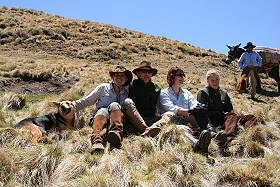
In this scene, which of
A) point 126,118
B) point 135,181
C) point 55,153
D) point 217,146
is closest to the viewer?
point 135,181

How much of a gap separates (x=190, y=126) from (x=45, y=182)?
3324 millimetres

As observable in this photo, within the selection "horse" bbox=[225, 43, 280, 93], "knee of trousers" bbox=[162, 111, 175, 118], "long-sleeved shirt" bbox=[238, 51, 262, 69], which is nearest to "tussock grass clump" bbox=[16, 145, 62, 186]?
"knee of trousers" bbox=[162, 111, 175, 118]

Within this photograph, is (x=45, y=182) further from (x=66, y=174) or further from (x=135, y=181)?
(x=135, y=181)

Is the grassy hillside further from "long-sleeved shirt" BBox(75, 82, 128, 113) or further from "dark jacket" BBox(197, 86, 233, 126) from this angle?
"dark jacket" BBox(197, 86, 233, 126)

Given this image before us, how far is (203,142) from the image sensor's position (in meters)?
5.74

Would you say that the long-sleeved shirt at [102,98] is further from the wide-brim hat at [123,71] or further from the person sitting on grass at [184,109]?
the person sitting on grass at [184,109]

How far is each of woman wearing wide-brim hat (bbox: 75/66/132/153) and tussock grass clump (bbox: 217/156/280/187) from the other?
6.18 feet

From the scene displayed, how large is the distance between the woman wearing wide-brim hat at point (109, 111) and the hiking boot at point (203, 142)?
4.23 feet

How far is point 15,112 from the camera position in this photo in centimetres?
861

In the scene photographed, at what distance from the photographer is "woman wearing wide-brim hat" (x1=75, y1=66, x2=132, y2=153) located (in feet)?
19.2

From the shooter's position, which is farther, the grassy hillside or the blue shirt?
the blue shirt

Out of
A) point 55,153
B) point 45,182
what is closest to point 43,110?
point 55,153

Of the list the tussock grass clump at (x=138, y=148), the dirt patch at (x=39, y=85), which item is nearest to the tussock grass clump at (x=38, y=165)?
the tussock grass clump at (x=138, y=148)

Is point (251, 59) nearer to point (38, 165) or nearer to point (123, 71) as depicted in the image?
point (123, 71)
